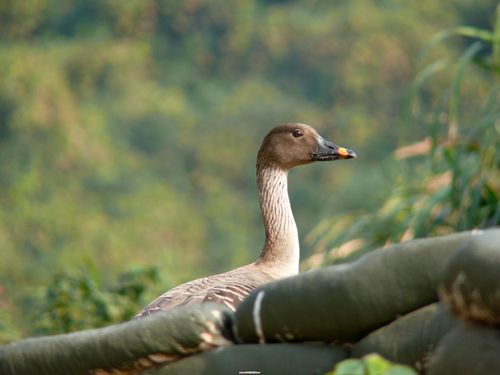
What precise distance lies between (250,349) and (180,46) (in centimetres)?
2853

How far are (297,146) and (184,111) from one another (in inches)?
864

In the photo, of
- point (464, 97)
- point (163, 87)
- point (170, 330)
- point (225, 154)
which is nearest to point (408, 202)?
point (170, 330)

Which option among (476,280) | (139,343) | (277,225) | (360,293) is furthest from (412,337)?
(277,225)

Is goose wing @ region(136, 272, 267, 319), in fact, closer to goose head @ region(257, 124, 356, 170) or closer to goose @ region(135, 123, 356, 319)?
goose @ region(135, 123, 356, 319)

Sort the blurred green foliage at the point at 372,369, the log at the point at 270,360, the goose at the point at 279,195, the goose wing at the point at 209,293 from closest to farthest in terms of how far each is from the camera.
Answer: the blurred green foliage at the point at 372,369, the log at the point at 270,360, the goose wing at the point at 209,293, the goose at the point at 279,195

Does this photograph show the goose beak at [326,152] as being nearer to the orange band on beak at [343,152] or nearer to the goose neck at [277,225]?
the orange band on beak at [343,152]

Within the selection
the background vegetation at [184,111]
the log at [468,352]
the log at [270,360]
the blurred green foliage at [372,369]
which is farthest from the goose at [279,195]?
the background vegetation at [184,111]

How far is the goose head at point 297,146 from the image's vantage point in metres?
6.06

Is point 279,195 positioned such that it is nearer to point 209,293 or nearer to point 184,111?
point 209,293

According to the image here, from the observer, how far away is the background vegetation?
71.6 feet

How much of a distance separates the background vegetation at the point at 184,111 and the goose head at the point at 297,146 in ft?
31.7

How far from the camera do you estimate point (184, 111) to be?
27.9 meters

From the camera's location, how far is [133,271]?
6992 millimetres

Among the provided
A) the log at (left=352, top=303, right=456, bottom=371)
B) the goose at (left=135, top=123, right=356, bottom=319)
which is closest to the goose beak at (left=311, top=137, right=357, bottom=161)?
the goose at (left=135, top=123, right=356, bottom=319)
